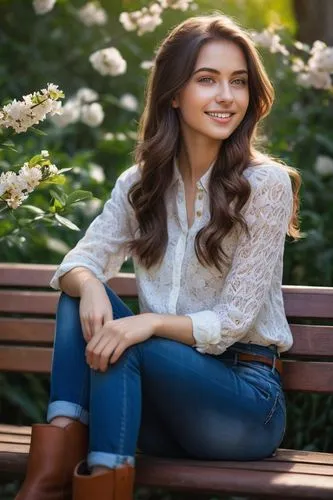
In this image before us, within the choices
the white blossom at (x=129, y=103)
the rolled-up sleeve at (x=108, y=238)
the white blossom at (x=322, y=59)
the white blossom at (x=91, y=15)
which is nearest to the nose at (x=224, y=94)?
the rolled-up sleeve at (x=108, y=238)

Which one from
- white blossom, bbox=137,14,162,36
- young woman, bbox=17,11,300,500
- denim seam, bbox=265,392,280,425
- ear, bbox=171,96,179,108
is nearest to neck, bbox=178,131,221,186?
young woman, bbox=17,11,300,500

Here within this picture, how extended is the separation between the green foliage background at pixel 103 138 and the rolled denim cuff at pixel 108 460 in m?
0.96

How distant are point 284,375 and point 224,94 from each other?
0.86 m

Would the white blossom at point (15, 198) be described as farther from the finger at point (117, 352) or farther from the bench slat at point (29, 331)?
the bench slat at point (29, 331)

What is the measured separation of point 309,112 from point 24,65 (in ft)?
5.42

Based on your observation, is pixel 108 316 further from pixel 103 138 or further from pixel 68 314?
pixel 103 138

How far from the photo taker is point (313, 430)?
13.1 feet

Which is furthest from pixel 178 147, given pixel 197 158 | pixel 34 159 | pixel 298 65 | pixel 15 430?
pixel 298 65

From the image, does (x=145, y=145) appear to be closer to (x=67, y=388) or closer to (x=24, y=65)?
(x=67, y=388)

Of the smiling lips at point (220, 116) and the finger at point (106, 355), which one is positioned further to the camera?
the smiling lips at point (220, 116)

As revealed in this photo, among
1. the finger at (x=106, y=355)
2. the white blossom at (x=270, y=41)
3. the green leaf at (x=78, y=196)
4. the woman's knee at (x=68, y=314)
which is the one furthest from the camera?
the white blossom at (x=270, y=41)

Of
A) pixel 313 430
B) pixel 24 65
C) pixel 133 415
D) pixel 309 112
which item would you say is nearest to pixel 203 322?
pixel 133 415

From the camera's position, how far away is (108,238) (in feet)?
10.8

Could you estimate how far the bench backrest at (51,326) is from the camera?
3.35 m
